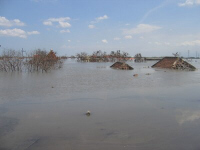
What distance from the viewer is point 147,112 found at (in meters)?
7.09

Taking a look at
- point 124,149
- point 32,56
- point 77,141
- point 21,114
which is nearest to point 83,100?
point 21,114

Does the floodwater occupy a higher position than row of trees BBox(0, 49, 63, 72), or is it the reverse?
row of trees BBox(0, 49, 63, 72)

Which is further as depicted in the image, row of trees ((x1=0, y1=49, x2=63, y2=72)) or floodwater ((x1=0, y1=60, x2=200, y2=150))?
row of trees ((x1=0, y1=49, x2=63, y2=72))

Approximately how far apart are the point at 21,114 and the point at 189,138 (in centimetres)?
512

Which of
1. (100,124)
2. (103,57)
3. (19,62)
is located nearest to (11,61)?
Result: (19,62)

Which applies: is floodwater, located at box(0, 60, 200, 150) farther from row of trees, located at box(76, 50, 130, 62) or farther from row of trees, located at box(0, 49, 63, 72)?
row of trees, located at box(76, 50, 130, 62)

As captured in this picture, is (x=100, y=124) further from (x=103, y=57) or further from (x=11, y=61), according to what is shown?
(x=103, y=57)

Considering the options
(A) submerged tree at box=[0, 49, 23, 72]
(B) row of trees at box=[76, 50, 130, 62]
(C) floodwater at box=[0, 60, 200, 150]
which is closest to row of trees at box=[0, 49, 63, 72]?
(A) submerged tree at box=[0, 49, 23, 72]

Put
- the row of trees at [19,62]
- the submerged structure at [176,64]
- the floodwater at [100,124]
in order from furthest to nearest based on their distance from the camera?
the submerged structure at [176,64]
the row of trees at [19,62]
the floodwater at [100,124]

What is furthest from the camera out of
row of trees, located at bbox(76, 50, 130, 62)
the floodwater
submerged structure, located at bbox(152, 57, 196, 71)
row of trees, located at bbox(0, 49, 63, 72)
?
row of trees, located at bbox(76, 50, 130, 62)

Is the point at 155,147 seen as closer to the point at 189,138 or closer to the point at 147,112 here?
the point at 189,138

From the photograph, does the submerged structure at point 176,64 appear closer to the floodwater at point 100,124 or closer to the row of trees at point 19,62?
the row of trees at point 19,62

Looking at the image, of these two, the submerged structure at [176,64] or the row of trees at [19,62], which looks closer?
the row of trees at [19,62]

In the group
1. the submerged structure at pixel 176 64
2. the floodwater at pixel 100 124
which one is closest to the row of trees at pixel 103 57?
the submerged structure at pixel 176 64
